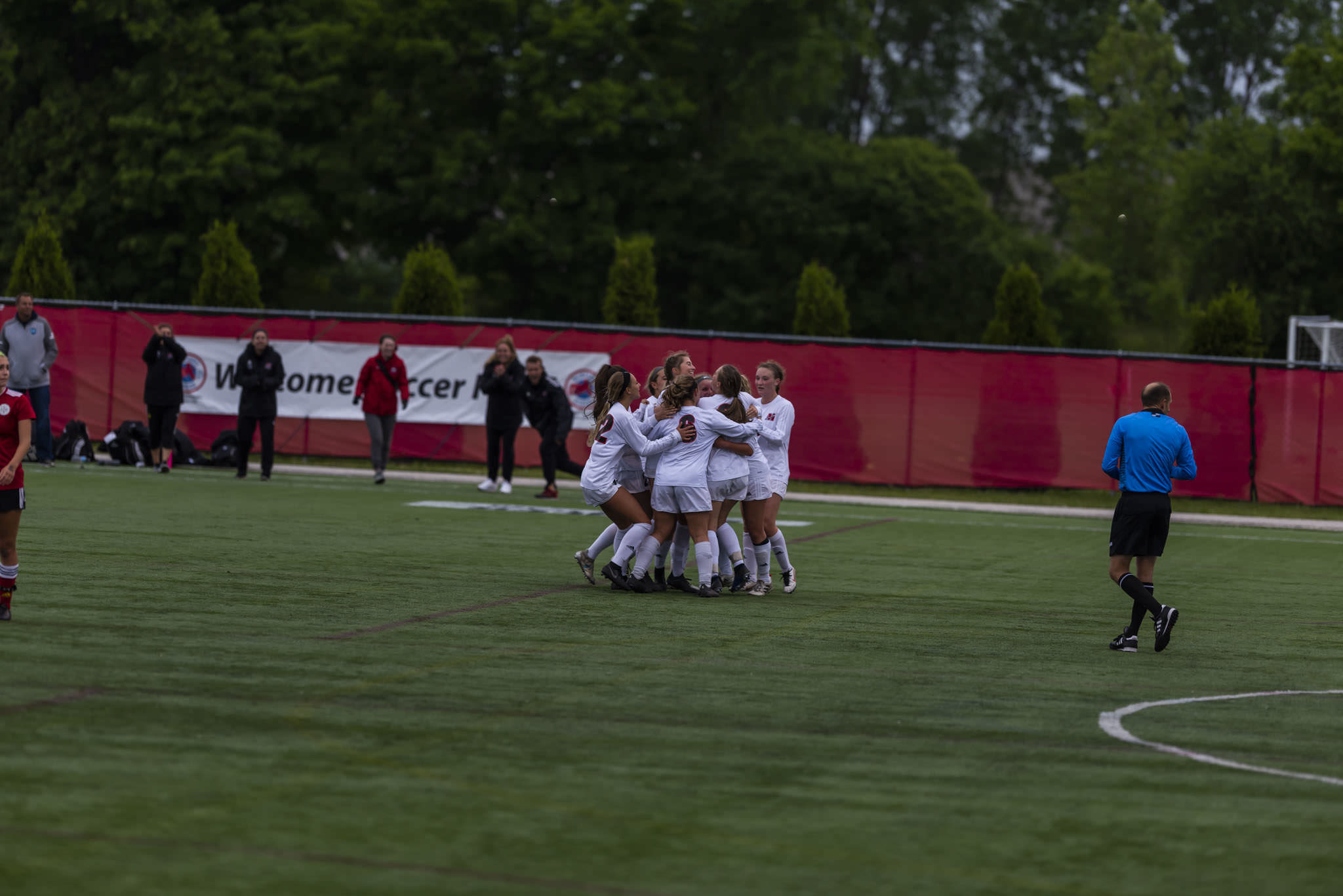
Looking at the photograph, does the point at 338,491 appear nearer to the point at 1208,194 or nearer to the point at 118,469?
the point at 118,469

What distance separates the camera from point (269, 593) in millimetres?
12180

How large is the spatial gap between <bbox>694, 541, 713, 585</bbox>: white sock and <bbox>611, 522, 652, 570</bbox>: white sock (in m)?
0.42

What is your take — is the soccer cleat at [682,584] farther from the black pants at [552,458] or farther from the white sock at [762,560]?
the black pants at [552,458]

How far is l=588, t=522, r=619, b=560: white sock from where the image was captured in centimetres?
1341

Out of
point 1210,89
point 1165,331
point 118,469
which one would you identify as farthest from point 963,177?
point 118,469

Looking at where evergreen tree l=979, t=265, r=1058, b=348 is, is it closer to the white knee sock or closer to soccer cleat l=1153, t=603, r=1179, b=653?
the white knee sock

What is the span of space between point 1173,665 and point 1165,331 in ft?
190

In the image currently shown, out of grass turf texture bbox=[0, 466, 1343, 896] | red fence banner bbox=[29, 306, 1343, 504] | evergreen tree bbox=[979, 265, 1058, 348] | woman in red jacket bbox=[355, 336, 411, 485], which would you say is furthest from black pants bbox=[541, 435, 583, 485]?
evergreen tree bbox=[979, 265, 1058, 348]

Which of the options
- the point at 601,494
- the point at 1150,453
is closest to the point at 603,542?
the point at 601,494

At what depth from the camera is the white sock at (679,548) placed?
1338cm

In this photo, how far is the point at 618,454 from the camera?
42.8ft

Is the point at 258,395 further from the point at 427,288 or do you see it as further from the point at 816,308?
the point at 816,308

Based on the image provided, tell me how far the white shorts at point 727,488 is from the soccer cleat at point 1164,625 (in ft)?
11.7

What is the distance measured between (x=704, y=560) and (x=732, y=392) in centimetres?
135
